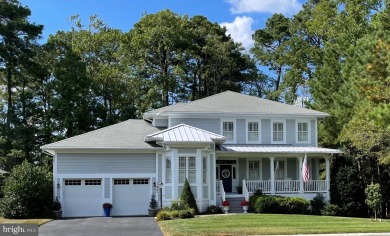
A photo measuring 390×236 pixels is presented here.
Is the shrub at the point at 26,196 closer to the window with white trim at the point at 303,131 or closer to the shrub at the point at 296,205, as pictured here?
the shrub at the point at 296,205

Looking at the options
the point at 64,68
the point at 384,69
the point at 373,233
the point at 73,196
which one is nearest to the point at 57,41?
the point at 64,68

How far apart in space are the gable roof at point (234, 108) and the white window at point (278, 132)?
0.82m

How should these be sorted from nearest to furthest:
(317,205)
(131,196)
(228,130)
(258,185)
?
(131,196) → (317,205) → (258,185) → (228,130)

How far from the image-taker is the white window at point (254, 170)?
105 ft

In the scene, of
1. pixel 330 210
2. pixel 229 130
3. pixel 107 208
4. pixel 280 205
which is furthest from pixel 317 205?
pixel 107 208

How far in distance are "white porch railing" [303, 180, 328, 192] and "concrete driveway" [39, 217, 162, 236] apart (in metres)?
11.6

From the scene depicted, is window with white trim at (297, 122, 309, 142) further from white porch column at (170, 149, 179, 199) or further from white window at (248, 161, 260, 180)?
white porch column at (170, 149, 179, 199)

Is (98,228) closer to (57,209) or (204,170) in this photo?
(57,209)

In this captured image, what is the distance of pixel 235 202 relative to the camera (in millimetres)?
28641

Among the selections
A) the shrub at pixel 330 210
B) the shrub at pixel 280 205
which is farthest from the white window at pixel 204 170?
the shrub at pixel 330 210

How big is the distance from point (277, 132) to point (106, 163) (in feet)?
36.3

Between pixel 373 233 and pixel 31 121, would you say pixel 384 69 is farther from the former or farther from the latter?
pixel 31 121

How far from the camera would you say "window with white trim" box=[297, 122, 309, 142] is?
32312 mm

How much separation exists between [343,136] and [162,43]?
74.5 feet
